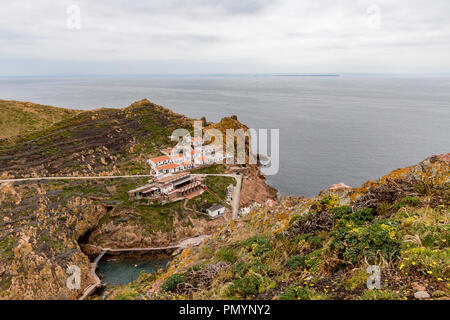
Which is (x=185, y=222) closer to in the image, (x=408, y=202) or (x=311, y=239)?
(x=311, y=239)

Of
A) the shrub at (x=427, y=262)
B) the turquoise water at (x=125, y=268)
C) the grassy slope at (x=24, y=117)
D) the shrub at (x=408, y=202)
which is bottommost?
the turquoise water at (x=125, y=268)

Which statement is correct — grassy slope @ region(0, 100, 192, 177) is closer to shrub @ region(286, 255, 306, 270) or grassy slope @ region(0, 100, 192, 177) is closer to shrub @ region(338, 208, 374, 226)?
shrub @ region(338, 208, 374, 226)

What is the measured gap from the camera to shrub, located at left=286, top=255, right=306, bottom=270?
7.75 metres

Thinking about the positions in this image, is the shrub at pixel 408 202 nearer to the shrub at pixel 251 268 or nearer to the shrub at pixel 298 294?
the shrub at pixel 298 294

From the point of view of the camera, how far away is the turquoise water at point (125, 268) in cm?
3591

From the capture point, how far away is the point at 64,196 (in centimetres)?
4359

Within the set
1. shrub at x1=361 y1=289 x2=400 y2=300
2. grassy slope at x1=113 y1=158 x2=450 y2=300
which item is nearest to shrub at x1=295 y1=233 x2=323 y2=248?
grassy slope at x1=113 y1=158 x2=450 y2=300

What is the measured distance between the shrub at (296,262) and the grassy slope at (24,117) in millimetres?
90253

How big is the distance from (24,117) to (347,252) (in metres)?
108

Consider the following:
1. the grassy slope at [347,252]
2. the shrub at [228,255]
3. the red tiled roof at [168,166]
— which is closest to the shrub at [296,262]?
the grassy slope at [347,252]

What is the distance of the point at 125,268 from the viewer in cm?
3859

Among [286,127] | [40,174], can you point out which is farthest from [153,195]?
[286,127]

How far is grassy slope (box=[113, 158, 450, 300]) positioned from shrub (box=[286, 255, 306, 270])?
32 millimetres
